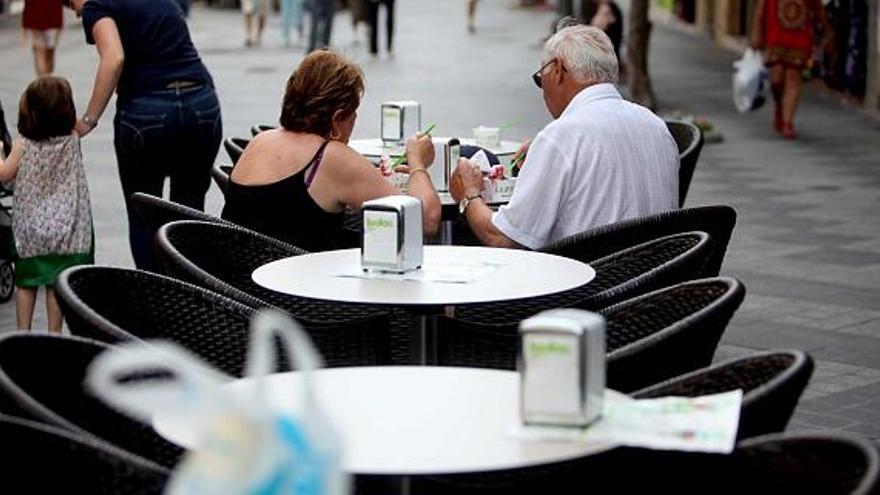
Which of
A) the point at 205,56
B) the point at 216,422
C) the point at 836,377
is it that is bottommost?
the point at 205,56

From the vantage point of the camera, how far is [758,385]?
402 cm

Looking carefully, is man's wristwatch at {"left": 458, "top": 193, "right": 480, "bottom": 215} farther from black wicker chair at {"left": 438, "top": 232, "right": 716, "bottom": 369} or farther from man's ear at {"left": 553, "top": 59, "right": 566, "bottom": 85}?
black wicker chair at {"left": 438, "top": 232, "right": 716, "bottom": 369}

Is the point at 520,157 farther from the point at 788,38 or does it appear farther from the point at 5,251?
the point at 788,38

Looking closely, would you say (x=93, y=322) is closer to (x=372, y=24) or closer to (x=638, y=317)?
(x=638, y=317)

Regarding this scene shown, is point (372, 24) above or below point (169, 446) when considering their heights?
below

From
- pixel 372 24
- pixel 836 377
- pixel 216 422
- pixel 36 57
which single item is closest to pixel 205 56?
pixel 372 24

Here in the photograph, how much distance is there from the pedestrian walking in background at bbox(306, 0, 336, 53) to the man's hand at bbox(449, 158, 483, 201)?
759 inches

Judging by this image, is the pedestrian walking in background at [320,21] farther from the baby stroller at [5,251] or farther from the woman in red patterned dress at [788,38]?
the baby stroller at [5,251]

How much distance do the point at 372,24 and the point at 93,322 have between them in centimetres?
2224

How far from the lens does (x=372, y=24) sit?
87.2 feet

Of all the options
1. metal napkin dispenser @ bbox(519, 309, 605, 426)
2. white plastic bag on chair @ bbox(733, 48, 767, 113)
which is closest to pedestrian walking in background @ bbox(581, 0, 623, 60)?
white plastic bag on chair @ bbox(733, 48, 767, 113)

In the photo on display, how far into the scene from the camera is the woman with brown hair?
6.25m

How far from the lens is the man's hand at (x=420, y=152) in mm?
6594

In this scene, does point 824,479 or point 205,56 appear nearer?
point 824,479
